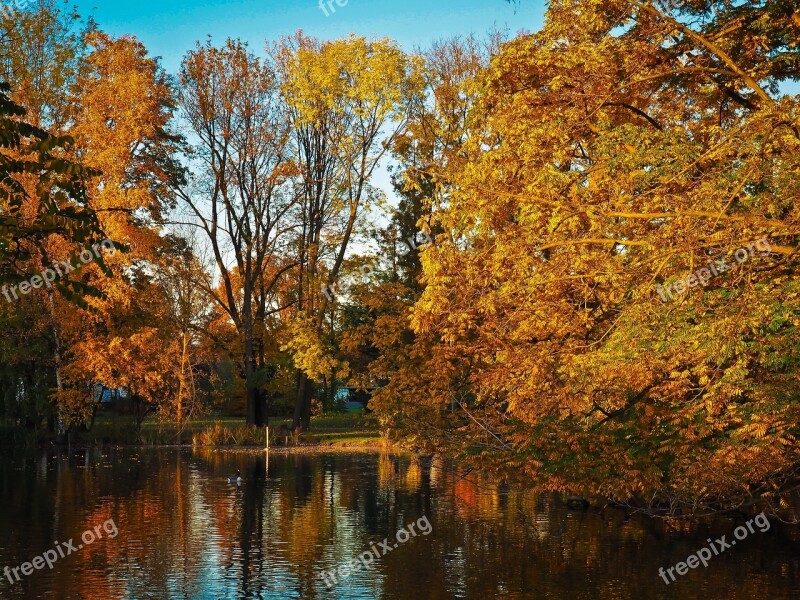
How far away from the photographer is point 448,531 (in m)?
21.9

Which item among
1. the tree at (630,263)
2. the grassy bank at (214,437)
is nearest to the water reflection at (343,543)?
the tree at (630,263)

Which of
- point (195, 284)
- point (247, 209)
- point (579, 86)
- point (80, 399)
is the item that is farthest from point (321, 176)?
point (579, 86)

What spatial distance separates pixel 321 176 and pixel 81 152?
→ 537 inches

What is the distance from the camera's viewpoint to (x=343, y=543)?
67.2 feet

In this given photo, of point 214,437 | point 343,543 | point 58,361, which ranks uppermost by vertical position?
point 58,361

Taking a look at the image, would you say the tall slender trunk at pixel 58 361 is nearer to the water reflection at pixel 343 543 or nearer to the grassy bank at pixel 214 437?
the grassy bank at pixel 214 437

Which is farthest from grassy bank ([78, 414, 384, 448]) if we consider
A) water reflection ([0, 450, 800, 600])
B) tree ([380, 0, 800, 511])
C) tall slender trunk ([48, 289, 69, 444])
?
tree ([380, 0, 800, 511])

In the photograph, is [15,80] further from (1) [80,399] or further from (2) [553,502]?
(2) [553,502]

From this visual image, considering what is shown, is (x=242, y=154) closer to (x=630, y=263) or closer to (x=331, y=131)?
(x=331, y=131)

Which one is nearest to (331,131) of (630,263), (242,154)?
(242,154)

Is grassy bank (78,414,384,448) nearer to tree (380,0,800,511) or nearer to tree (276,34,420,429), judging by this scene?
tree (276,34,420,429)

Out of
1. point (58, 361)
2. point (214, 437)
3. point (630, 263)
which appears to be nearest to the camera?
point (630, 263)

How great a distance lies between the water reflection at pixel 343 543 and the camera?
1620cm

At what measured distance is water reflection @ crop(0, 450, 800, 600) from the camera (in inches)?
638
